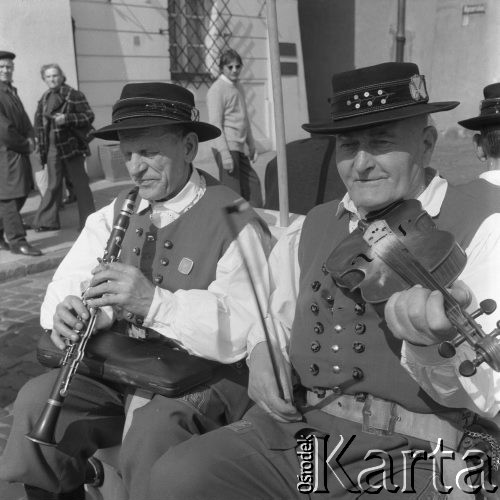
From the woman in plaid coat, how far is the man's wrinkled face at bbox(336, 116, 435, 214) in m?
5.87

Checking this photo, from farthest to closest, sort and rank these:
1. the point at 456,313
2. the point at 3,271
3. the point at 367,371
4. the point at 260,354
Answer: the point at 3,271 → the point at 260,354 → the point at 367,371 → the point at 456,313

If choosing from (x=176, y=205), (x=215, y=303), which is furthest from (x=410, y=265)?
(x=176, y=205)

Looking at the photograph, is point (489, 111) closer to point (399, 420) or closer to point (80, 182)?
point (399, 420)

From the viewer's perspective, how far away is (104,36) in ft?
33.6

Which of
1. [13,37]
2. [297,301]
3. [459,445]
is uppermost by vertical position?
[13,37]

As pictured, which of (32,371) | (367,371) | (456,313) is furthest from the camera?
(32,371)

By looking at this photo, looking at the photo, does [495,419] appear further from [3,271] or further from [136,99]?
[3,271]

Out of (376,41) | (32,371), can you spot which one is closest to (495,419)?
(376,41)

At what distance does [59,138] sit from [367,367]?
6.16 metres

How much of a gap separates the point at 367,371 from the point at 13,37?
26.0 feet

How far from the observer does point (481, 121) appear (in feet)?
10.1

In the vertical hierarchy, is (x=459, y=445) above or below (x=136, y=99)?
below

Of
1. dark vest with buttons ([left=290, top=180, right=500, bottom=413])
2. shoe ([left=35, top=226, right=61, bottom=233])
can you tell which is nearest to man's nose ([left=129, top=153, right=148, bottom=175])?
dark vest with buttons ([left=290, top=180, right=500, bottom=413])

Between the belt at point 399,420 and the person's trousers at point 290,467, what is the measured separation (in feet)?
0.07
